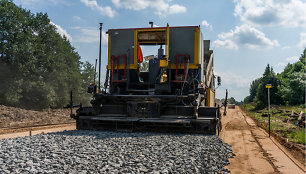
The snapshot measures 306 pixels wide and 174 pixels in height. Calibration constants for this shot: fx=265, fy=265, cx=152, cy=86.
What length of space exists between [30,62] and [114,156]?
27401 mm

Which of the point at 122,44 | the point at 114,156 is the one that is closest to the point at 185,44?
the point at 122,44

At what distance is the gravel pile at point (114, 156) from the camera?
4.30 metres

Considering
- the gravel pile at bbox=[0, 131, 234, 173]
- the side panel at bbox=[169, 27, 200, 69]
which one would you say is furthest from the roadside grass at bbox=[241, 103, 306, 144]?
the gravel pile at bbox=[0, 131, 234, 173]

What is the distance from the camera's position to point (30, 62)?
2902 cm

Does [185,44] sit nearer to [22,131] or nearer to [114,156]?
[114,156]

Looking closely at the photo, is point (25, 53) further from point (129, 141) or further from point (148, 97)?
point (129, 141)

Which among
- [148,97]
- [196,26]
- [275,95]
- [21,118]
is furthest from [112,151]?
[275,95]

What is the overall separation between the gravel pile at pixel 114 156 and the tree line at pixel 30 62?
24015 mm

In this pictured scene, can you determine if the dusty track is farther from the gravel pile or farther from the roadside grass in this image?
the roadside grass

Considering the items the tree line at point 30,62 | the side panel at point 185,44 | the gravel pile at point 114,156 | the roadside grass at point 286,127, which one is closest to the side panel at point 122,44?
the side panel at point 185,44

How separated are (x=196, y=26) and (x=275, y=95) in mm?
36875

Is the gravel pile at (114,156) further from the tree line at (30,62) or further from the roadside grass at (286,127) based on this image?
the tree line at (30,62)

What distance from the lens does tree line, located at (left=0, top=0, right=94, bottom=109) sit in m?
27.6

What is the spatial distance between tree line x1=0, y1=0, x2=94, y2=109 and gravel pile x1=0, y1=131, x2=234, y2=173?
78.8ft
